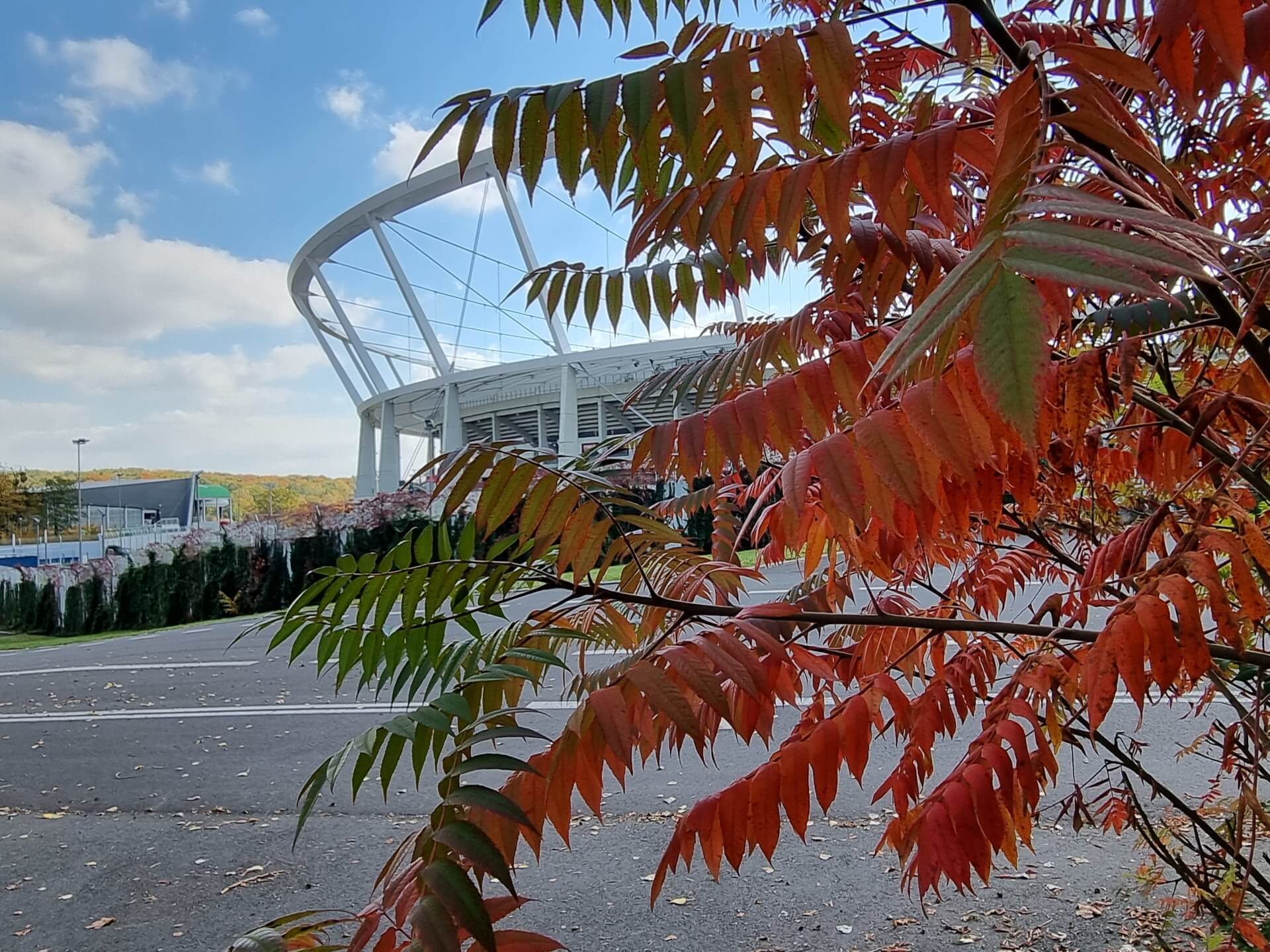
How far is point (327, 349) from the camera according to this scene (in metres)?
28.3

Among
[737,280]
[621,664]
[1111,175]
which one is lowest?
[621,664]

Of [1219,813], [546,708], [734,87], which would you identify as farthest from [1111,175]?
[546,708]

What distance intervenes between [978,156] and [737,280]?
46cm

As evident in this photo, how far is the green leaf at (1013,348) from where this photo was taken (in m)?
0.41

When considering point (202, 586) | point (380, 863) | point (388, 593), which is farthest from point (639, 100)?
point (202, 586)

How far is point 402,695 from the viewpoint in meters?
5.88

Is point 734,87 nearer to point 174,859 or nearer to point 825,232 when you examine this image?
point 825,232

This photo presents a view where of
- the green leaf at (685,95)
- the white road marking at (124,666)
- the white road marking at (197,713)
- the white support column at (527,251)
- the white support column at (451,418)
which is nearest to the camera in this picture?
the green leaf at (685,95)

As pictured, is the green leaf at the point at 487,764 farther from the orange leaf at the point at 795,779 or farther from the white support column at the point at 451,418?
the white support column at the point at 451,418

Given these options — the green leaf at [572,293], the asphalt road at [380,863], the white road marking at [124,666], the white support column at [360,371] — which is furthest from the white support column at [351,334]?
the green leaf at [572,293]

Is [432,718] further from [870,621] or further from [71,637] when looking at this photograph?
[71,637]

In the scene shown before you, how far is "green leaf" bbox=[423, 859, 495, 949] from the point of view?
63cm

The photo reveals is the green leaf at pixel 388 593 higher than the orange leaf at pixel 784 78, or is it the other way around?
the orange leaf at pixel 784 78

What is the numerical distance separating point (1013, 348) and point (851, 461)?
44 cm
